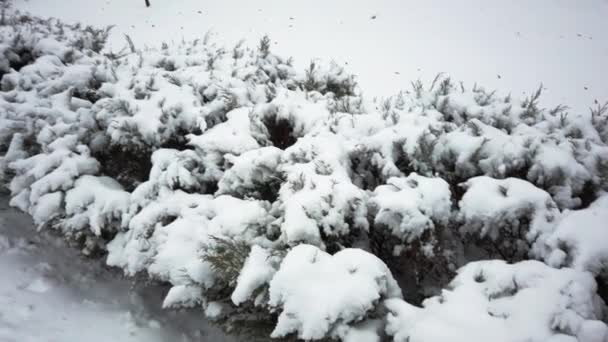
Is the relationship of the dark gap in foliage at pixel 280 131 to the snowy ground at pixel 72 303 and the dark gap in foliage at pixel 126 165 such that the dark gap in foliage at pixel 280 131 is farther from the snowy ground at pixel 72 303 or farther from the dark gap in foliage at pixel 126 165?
the snowy ground at pixel 72 303

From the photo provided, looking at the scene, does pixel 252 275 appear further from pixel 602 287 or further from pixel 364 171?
pixel 602 287

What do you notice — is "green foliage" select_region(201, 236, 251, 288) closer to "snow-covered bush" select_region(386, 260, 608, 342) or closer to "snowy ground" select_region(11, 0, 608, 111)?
"snow-covered bush" select_region(386, 260, 608, 342)

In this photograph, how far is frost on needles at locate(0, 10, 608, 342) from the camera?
1.77m

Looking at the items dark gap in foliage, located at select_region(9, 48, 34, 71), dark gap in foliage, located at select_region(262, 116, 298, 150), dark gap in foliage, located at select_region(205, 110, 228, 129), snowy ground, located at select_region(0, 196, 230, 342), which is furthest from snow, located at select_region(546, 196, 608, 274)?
dark gap in foliage, located at select_region(9, 48, 34, 71)

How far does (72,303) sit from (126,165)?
1195 mm

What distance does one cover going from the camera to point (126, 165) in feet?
10.2

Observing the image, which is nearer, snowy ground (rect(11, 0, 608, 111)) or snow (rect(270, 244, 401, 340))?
snow (rect(270, 244, 401, 340))

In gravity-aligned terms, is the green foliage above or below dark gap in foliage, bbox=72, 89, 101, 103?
below

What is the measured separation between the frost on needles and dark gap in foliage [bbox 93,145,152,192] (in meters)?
0.01

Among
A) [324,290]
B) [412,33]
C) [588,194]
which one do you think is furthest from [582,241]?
[412,33]

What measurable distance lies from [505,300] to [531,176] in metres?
1.09

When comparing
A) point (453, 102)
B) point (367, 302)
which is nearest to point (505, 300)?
point (367, 302)

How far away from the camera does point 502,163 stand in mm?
2486

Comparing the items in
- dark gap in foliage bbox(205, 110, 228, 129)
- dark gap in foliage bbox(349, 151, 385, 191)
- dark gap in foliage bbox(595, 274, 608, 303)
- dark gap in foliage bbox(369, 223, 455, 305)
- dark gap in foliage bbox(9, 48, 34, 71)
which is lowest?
dark gap in foliage bbox(369, 223, 455, 305)
